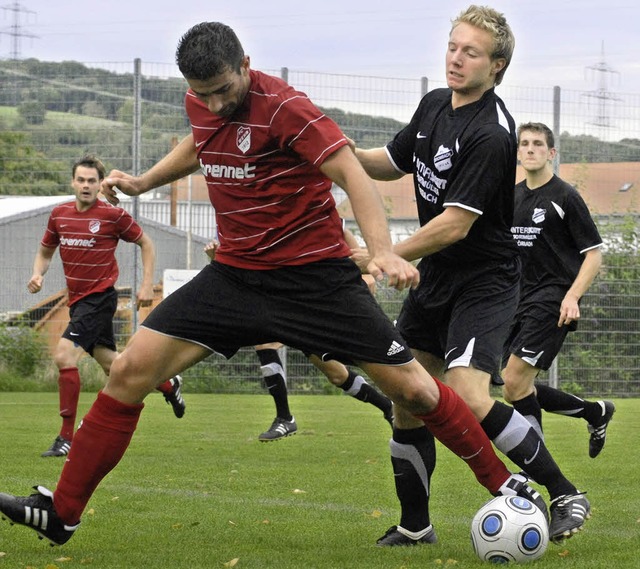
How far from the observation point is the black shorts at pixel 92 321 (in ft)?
33.0

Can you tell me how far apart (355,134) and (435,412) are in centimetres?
1370

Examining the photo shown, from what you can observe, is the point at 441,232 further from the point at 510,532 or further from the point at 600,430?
the point at 600,430

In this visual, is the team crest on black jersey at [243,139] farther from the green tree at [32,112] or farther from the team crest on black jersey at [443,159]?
the green tree at [32,112]

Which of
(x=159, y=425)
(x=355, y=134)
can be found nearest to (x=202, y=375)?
(x=355, y=134)

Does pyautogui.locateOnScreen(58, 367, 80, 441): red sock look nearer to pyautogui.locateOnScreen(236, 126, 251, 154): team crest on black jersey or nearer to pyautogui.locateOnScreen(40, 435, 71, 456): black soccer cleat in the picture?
pyautogui.locateOnScreen(40, 435, 71, 456): black soccer cleat

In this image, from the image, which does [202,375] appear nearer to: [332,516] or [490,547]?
[332,516]

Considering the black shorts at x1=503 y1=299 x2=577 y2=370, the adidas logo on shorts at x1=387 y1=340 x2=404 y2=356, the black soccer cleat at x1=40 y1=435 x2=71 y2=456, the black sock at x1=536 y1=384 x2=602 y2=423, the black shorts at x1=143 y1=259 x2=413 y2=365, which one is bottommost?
the black soccer cleat at x1=40 y1=435 x2=71 y2=456

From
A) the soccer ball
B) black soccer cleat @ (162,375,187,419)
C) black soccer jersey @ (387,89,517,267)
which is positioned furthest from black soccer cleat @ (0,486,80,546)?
black soccer cleat @ (162,375,187,419)

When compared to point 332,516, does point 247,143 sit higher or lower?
higher

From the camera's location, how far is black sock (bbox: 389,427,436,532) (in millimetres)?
5465

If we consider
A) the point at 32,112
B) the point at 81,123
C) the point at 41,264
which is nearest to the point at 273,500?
the point at 41,264

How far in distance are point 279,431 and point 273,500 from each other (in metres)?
3.18

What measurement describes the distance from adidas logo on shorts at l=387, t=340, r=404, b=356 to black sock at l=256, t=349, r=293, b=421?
531cm

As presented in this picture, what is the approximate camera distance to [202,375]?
17688 millimetres
